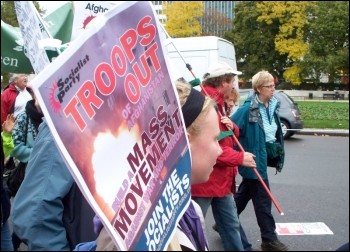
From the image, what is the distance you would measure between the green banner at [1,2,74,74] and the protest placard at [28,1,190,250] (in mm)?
3262

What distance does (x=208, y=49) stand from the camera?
8.60 metres

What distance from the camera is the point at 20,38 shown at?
438cm

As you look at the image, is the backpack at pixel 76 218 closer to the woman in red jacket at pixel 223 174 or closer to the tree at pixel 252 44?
the woman in red jacket at pixel 223 174

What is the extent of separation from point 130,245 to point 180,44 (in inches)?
316

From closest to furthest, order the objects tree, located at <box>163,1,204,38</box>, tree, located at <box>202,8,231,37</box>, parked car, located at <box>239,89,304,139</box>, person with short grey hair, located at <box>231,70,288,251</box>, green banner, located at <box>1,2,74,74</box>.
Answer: person with short grey hair, located at <box>231,70,288,251</box> → green banner, located at <box>1,2,74,74</box> → tree, located at <box>163,1,204,38</box> → tree, located at <box>202,8,231,37</box> → parked car, located at <box>239,89,304,139</box>

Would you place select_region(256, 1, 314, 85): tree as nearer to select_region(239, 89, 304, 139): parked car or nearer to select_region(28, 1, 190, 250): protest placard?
select_region(239, 89, 304, 139): parked car

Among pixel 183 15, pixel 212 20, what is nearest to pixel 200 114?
pixel 183 15

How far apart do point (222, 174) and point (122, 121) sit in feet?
8.59

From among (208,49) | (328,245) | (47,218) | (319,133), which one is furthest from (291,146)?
(47,218)

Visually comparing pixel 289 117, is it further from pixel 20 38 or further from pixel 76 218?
pixel 76 218

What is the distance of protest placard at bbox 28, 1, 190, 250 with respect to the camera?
31.1 inches

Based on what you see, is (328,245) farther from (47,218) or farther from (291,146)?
(291,146)

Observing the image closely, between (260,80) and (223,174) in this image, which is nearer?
(223,174)

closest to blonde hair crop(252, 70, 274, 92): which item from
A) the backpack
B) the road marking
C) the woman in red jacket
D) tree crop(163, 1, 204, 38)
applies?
the woman in red jacket
